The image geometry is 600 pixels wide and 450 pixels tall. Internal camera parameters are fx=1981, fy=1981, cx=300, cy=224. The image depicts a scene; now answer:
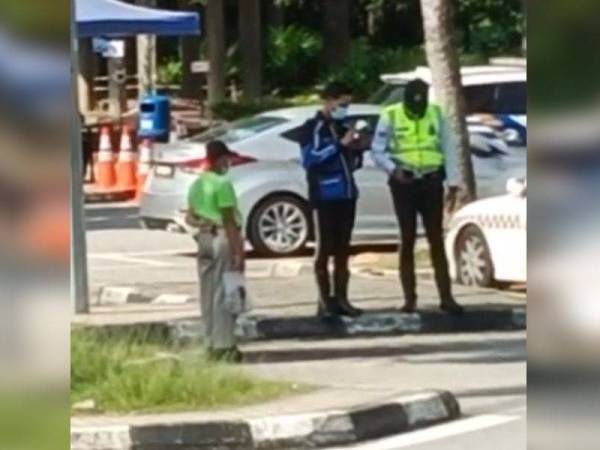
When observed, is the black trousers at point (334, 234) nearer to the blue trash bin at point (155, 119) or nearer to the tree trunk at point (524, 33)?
the blue trash bin at point (155, 119)

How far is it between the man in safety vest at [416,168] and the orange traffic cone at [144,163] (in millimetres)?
540

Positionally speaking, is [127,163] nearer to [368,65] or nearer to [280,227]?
[280,227]

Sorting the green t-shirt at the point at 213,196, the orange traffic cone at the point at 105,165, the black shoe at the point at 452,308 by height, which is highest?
the orange traffic cone at the point at 105,165

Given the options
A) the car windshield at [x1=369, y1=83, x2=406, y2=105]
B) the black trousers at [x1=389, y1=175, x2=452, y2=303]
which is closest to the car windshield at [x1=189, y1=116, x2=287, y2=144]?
the car windshield at [x1=369, y1=83, x2=406, y2=105]

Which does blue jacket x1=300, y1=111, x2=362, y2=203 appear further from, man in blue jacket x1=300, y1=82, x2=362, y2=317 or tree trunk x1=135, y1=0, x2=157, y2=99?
tree trunk x1=135, y1=0, x2=157, y2=99

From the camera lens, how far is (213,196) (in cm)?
476

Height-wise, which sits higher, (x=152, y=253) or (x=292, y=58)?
(x=292, y=58)

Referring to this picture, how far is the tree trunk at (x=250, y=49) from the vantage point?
15.7ft

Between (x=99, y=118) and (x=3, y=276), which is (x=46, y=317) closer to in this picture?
(x=3, y=276)

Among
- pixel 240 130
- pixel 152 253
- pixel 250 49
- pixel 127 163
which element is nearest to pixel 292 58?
pixel 250 49

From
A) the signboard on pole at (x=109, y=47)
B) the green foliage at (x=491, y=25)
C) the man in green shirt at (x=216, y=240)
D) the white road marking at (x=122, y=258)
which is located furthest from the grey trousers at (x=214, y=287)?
the green foliage at (x=491, y=25)

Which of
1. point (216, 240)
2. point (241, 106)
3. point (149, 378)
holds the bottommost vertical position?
point (149, 378)

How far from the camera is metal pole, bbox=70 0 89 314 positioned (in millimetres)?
4707

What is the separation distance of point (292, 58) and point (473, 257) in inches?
25.8
